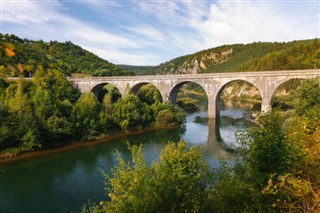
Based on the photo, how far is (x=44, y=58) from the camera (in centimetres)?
5769

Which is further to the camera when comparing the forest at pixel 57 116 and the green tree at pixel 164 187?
the forest at pixel 57 116

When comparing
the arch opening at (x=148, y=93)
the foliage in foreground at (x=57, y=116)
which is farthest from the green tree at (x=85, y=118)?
the arch opening at (x=148, y=93)

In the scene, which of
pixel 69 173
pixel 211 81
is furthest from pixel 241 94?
pixel 69 173

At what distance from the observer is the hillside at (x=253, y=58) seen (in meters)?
57.7

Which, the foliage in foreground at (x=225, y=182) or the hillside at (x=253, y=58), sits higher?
the hillside at (x=253, y=58)

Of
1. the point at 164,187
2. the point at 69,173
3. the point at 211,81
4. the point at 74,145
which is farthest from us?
the point at 211,81

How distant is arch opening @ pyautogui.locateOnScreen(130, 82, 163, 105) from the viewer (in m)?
37.6

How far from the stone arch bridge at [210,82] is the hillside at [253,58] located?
1826 centimetres

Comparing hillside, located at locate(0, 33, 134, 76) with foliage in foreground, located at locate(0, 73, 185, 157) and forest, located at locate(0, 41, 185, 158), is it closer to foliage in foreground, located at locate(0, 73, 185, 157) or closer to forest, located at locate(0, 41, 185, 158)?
forest, located at locate(0, 41, 185, 158)

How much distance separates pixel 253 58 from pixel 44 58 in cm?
8671

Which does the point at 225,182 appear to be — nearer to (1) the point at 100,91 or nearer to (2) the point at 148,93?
(2) the point at 148,93

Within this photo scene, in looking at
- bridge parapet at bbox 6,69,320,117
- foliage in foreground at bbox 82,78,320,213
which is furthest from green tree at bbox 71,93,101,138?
foliage in foreground at bbox 82,78,320,213

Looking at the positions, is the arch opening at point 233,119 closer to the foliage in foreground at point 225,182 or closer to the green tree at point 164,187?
the foliage in foreground at point 225,182

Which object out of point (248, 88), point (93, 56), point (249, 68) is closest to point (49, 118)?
point (248, 88)
